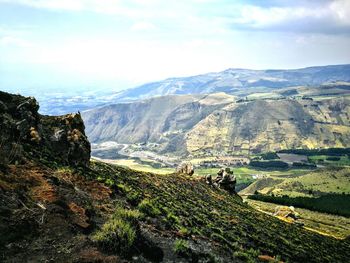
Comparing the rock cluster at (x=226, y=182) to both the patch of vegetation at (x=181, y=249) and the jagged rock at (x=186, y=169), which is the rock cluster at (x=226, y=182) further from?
the patch of vegetation at (x=181, y=249)

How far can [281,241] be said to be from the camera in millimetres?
47750

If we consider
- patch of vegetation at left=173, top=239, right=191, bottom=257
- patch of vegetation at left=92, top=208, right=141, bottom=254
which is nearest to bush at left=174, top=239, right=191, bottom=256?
patch of vegetation at left=173, top=239, right=191, bottom=257

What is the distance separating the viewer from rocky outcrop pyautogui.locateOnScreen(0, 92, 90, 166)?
3288cm

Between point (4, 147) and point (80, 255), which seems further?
point (4, 147)

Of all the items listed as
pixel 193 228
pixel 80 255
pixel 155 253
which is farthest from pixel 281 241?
pixel 80 255

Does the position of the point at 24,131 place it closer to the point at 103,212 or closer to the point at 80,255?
the point at 103,212

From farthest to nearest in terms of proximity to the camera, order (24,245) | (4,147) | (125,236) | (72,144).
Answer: (72,144) < (4,147) < (125,236) < (24,245)

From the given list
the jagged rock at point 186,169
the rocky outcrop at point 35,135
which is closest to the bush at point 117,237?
the rocky outcrop at point 35,135

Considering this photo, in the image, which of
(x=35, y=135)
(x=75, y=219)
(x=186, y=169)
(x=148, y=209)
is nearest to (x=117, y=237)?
(x=75, y=219)

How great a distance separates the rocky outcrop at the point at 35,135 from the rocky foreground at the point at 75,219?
0.12 metres

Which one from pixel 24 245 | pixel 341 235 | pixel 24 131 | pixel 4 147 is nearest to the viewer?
pixel 24 245

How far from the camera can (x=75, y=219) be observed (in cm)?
2336

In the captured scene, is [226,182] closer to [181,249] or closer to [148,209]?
[148,209]

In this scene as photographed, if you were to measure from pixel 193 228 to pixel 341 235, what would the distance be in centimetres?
8250
